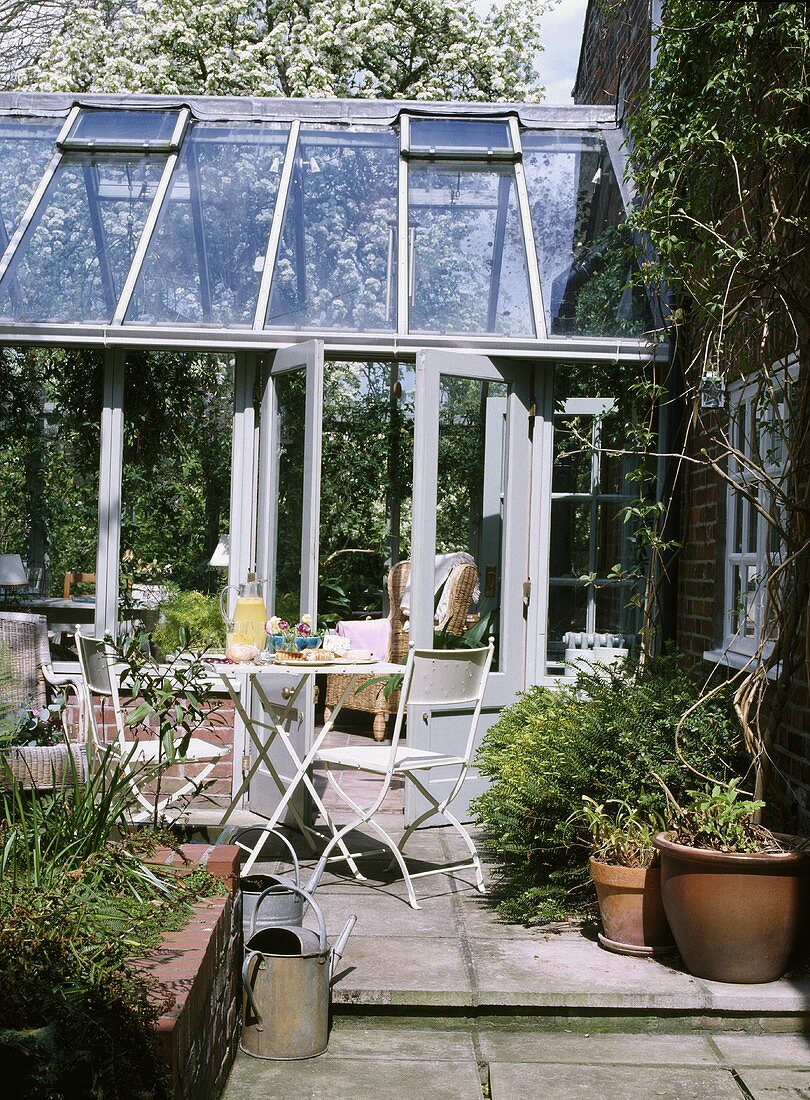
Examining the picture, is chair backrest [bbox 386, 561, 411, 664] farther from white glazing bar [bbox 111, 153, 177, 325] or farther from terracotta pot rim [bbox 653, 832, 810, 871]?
terracotta pot rim [bbox 653, 832, 810, 871]

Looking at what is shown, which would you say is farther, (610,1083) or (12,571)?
(12,571)

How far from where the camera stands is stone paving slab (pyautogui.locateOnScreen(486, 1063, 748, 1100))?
10.1ft

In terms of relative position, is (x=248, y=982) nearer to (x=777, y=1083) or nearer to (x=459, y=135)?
→ (x=777, y=1083)

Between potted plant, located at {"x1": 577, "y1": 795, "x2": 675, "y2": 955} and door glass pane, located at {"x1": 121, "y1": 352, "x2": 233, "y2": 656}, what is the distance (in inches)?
117

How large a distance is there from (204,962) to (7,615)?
3901mm

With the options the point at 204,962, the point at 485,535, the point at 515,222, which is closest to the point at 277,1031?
the point at 204,962

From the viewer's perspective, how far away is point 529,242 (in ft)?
22.3

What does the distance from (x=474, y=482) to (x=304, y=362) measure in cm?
106

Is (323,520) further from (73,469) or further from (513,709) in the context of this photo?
(513,709)

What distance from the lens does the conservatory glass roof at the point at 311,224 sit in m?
6.36

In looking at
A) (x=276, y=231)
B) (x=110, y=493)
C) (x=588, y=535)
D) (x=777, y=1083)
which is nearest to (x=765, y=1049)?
(x=777, y=1083)

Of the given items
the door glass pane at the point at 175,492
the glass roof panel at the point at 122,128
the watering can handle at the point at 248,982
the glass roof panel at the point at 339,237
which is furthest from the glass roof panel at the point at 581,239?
the watering can handle at the point at 248,982

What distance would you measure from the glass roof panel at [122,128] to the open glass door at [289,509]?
2.00 m

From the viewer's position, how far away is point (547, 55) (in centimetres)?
1580
